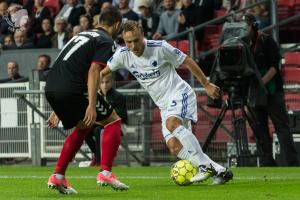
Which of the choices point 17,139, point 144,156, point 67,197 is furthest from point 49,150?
point 67,197

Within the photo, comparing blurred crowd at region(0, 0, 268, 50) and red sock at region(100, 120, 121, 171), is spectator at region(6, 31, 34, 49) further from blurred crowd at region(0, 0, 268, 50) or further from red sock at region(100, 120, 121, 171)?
red sock at region(100, 120, 121, 171)

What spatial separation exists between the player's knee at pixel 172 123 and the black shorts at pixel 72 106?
3.07ft

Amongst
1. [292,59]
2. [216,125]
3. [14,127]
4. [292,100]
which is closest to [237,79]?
[216,125]

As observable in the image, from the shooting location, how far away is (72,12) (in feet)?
79.2

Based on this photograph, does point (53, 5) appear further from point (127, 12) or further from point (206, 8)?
point (206, 8)

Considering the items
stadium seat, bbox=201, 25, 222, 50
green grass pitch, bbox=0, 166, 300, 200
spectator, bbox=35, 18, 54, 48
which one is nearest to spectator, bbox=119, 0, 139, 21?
stadium seat, bbox=201, 25, 222, 50

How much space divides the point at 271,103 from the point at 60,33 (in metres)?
7.45

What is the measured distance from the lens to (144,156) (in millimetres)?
19344

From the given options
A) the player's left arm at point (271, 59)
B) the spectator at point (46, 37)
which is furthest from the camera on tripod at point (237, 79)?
the spectator at point (46, 37)

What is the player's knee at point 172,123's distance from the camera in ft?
41.3

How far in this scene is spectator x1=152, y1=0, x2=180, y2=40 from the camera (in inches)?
880

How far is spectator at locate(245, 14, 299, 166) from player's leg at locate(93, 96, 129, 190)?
5573 mm

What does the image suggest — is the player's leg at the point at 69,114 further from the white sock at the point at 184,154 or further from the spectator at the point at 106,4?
the spectator at the point at 106,4

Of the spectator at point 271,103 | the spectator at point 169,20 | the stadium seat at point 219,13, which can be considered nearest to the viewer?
the spectator at point 271,103
